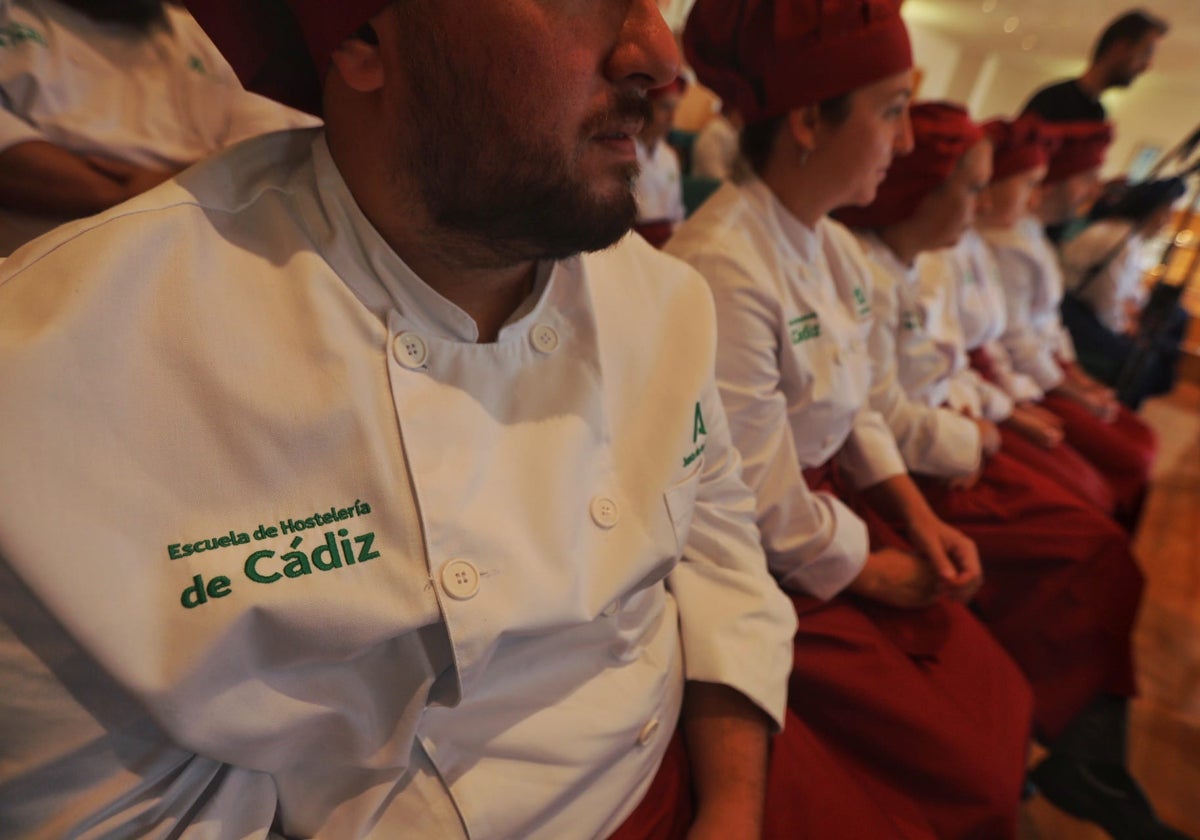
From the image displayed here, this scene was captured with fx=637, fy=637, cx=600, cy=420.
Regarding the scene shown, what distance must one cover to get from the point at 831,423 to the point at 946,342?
932 mm

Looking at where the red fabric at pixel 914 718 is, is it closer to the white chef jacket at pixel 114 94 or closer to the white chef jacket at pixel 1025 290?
the white chef jacket at pixel 114 94

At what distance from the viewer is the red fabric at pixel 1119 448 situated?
2.16 meters

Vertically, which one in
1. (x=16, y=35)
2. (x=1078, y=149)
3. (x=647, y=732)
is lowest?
(x=647, y=732)

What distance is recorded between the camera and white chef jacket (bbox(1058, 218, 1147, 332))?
3270mm

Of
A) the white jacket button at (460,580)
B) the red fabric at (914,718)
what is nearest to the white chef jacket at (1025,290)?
the red fabric at (914,718)

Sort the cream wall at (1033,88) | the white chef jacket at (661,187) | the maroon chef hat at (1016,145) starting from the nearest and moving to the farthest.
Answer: the maroon chef hat at (1016,145) < the white chef jacket at (661,187) < the cream wall at (1033,88)

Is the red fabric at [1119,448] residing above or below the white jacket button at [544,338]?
below

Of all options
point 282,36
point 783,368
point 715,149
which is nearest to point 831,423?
point 783,368

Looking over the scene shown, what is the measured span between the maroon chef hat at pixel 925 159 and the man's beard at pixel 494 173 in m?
1.36

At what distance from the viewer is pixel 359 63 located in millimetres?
577

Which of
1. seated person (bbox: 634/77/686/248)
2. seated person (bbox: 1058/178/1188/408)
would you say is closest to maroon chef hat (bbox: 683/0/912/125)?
seated person (bbox: 634/77/686/248)

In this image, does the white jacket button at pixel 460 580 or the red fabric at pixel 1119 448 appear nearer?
the white jacket button at pixel 460 580

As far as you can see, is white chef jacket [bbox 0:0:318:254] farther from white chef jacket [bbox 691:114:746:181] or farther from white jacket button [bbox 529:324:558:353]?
white chef jacket [bbox 691:114:746:181]

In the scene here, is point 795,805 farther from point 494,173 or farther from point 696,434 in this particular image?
point 494,173
